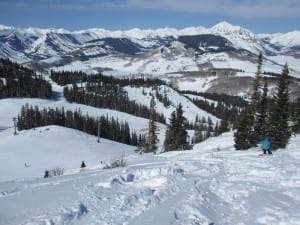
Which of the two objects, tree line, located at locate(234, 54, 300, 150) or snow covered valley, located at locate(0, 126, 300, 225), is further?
tree line, located at locate(234, 54, 300, 150)

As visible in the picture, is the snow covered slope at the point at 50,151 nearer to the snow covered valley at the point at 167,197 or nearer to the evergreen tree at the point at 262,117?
the evergreen tree at the point at 262,117

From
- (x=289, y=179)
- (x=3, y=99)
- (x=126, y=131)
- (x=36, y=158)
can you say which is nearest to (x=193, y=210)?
(x=289, y=179)

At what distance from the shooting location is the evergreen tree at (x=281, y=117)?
125 feet

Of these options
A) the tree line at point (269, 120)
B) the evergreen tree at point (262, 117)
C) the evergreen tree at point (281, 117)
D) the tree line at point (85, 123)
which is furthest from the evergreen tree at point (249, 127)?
the tree line at point (85, 123)

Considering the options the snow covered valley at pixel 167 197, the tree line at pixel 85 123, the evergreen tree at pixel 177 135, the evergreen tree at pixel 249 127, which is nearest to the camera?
the snow covered valley at pixel 167 197

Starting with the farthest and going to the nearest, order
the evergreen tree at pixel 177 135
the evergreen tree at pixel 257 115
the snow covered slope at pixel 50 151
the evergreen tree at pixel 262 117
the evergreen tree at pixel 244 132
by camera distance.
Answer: the snow covered slope at pixel 50 151, the evergreen tree at pixel 177 135, the evergreen tree at pixel 257 115, the evergreen tree at pixel 262 117, the evergreen tree at pixel 244 132

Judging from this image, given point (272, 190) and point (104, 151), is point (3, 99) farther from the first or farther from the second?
point (272, 190)

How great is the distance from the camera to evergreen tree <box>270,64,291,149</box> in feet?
125

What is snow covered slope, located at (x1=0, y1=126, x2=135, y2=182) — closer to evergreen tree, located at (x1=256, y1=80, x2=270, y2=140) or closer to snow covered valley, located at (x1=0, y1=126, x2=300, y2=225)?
evergreen tree, located at (x1=256, y1=80, x2=270, y2=140)

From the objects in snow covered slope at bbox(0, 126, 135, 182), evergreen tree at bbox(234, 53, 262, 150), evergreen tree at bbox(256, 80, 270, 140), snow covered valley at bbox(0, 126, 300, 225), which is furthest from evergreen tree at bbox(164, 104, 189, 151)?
snow covered valley at bbox(0, 126, 300, 225)

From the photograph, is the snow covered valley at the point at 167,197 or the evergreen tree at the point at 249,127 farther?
the evergreen tree at the point at 249,127

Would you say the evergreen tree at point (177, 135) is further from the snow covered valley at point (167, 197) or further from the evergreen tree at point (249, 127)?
the snow covered valley at point (167, 197)

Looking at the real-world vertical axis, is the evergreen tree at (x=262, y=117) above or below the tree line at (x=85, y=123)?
above

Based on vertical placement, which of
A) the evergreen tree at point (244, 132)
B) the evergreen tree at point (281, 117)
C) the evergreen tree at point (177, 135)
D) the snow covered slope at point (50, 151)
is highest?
the evergreen tree at point (281, 117)
